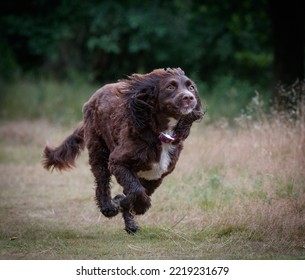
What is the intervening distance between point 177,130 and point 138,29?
13.7 m

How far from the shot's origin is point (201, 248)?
23.6ft

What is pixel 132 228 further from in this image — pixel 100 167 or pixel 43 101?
pixel 43 101

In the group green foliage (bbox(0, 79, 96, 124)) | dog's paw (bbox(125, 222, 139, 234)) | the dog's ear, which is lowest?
green foliage (bbox(0, 79, 96, 124))

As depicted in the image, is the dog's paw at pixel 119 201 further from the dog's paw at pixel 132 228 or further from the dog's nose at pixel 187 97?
the dog's nose at pixel 187 97

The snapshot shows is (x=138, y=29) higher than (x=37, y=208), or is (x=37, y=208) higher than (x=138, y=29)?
(x=138, y=29)

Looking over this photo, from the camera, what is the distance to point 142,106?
742 cm

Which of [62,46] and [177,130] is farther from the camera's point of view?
[62,46]

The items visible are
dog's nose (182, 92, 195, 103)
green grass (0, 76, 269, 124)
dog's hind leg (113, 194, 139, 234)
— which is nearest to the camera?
dog's nose (182, 92, 195, 103)

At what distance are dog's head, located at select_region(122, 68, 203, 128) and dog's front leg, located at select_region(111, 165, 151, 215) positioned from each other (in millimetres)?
540

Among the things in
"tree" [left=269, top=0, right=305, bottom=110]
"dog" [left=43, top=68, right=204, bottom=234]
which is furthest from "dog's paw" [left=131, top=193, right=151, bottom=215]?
"tree" [left=269, top=0, right=305, bottom=110]

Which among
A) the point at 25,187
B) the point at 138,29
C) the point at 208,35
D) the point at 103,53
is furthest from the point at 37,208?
the point at 103,53

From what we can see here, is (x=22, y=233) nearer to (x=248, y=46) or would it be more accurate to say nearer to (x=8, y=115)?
(x=8, y=115)

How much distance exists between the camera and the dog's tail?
30.0 feet

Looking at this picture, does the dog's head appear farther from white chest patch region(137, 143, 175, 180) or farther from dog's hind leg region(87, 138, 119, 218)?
dog's hind leg region(87, 138, 119, 218)
